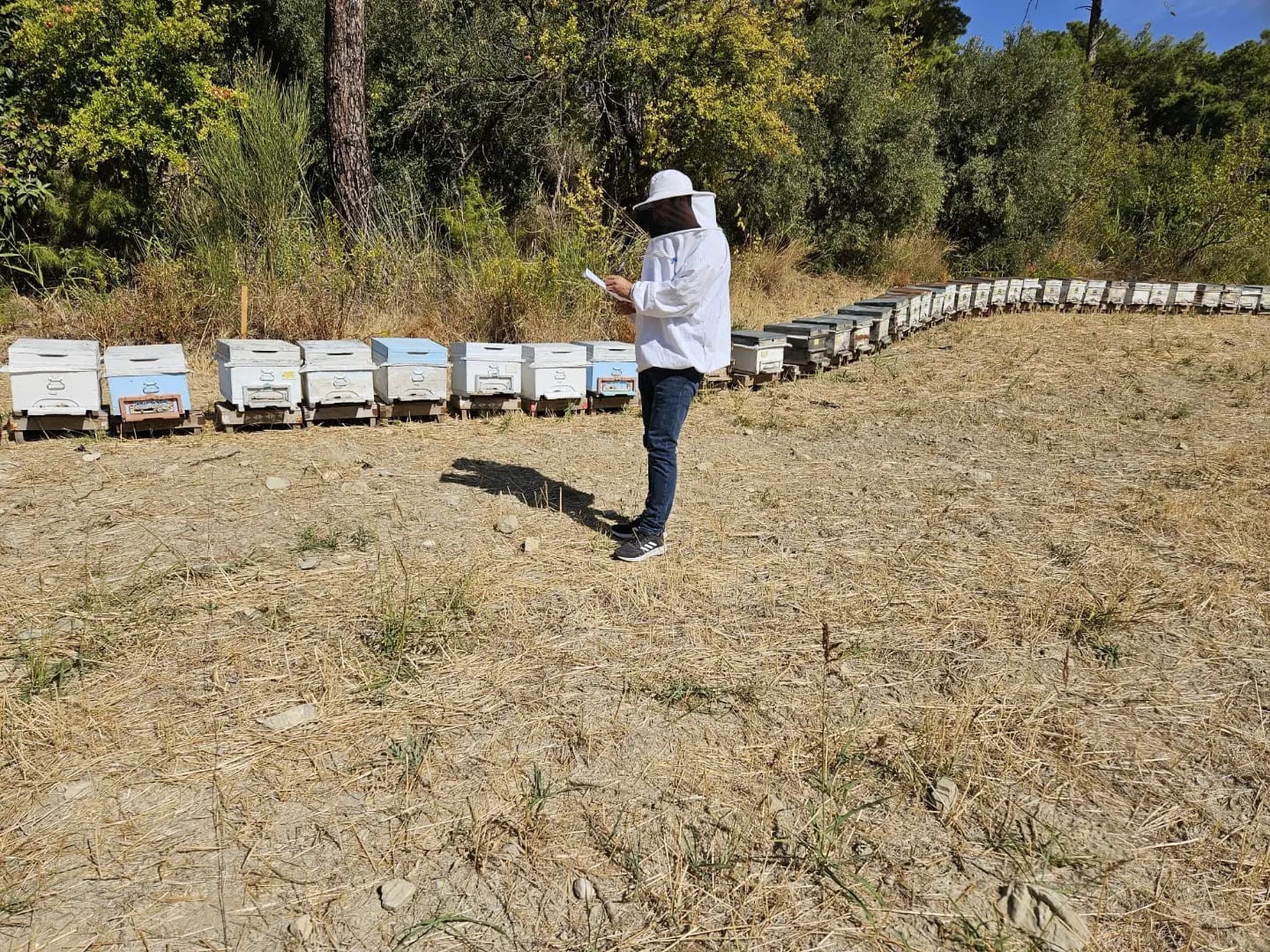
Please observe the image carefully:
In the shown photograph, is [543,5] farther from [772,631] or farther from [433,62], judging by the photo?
[772,631]

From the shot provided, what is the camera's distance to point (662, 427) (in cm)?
389

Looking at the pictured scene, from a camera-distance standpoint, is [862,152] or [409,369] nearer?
[409,369]

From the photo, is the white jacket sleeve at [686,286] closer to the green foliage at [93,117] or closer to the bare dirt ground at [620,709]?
the bare dirt ground at [620,709]

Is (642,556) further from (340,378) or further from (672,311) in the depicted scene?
(340,378)

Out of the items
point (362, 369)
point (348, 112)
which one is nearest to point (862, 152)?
point (348, 112)

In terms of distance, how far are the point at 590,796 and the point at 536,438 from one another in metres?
3.87

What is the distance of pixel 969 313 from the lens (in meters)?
13.0

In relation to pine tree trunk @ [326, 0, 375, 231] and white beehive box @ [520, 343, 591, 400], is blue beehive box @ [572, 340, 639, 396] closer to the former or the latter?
white beehive box @ [520, 343, 591, 400]

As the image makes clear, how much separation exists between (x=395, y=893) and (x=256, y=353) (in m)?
4.35

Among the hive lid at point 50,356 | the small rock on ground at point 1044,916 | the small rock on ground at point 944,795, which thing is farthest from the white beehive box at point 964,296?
the small rock on ground at point 1044,916

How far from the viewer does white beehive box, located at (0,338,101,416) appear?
4.96 meters

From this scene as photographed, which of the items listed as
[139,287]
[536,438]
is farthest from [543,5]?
[536,438]

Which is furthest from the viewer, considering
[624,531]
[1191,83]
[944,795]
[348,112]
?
[1191,83]

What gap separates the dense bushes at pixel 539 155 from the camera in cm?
845
